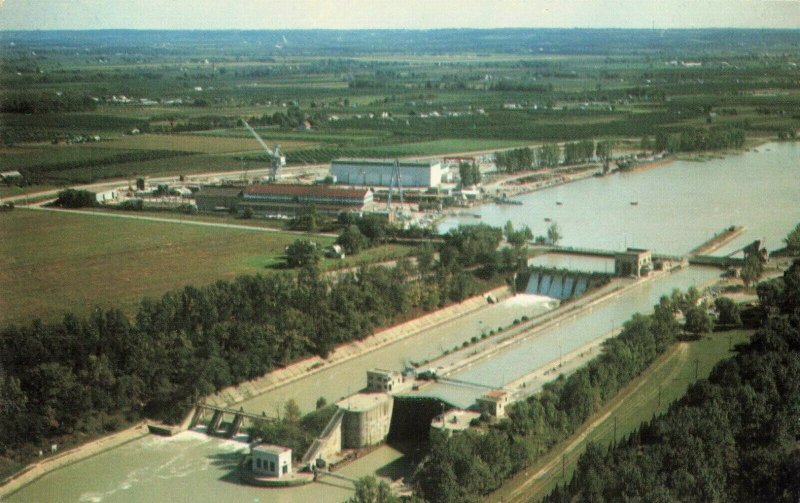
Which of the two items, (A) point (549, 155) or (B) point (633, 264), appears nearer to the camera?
(B) point (633, 264)

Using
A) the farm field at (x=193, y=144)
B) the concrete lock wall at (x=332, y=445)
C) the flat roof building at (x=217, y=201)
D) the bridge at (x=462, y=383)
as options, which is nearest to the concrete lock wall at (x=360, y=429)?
the concrete lock wall at (x=332, y=445)

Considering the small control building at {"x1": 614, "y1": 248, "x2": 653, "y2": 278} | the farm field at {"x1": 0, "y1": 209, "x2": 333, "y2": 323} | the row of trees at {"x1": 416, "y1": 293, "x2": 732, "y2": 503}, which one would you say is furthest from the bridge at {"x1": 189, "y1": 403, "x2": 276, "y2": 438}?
the small control building at {"x1": 614, "y1": 248, "x2": 653, "y2": 278}

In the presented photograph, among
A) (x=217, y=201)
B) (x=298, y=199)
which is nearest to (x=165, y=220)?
(x=217, y=201)

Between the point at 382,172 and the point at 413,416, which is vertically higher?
the point at 382,172

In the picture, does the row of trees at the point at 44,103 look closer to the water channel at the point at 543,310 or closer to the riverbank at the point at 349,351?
the water channel at the point at 543,310

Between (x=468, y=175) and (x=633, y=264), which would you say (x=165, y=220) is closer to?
(x=468, y=175)

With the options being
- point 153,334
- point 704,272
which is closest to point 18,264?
point 153,334

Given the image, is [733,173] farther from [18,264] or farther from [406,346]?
[18,264]

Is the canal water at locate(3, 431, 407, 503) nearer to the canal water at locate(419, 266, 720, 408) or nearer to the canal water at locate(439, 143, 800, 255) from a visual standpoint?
the canal water at locate(419, 266, 720, 408)
